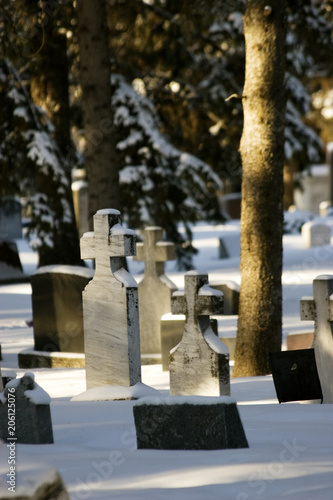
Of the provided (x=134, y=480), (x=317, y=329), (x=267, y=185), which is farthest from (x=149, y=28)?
(x=134, y=480)

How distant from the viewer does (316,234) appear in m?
21.7

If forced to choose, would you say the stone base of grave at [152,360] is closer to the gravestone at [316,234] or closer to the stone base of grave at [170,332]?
the stone base of grave at [170,332]

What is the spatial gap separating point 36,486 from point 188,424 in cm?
176

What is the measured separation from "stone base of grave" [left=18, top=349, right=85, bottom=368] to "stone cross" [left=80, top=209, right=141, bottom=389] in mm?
2642

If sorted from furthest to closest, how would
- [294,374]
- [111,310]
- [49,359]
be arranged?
[49,359] < [111,310] < [294,374]

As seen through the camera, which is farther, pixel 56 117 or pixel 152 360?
pixel 56 117

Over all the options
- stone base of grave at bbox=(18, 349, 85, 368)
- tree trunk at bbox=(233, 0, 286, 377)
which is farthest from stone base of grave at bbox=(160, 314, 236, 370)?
stone base of grave at bbox=(18, 349, 85, 368)

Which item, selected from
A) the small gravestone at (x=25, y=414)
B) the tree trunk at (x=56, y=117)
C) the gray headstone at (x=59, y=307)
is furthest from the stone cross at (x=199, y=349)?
the tree trunk at (x=56, y=117)

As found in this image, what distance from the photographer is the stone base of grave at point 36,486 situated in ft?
8.31

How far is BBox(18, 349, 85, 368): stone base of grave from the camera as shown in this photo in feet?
30.6

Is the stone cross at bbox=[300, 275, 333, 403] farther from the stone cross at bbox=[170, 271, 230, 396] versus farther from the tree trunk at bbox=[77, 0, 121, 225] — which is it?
the tree trunk at bbox=[77, 0, 121, 225]

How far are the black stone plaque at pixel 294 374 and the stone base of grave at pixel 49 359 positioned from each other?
3546mm

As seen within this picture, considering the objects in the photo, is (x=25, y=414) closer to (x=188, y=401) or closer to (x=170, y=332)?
(x=188, y=401)

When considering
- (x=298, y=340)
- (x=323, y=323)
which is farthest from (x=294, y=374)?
(x=298, y=340)
